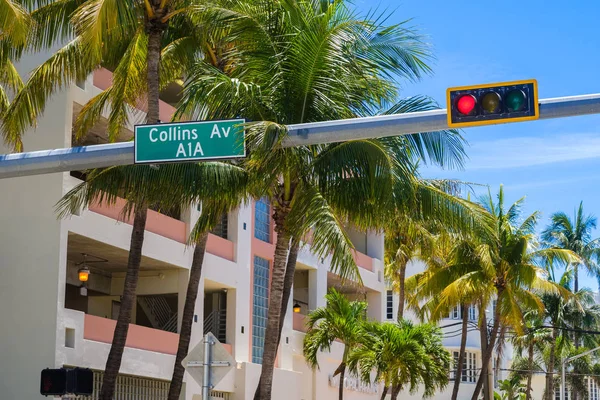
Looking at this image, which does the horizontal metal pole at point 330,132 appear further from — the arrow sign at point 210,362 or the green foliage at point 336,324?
the green foliage at point 336,324

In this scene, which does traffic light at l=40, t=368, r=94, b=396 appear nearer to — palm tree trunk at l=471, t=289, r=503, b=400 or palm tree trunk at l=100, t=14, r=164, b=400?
palm tree trunk at l=100, t=14, r=164, b=400

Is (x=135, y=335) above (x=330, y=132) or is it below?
below

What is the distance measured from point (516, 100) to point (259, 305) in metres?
23.3

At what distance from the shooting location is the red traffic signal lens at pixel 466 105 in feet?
38.8

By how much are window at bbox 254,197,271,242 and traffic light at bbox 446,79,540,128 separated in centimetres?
2270

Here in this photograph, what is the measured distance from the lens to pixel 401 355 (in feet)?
101

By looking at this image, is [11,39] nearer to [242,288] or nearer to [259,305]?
[242,288]

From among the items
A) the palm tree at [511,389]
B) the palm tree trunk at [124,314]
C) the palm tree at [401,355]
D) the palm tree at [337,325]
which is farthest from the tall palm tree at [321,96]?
the palm tree at [511,389]

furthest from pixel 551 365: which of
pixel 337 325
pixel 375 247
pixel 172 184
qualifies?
pixel 172 184

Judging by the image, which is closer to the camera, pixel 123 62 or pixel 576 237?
pixel 123 62

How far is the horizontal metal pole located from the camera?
1162 centimetres

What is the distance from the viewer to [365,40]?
19250mm

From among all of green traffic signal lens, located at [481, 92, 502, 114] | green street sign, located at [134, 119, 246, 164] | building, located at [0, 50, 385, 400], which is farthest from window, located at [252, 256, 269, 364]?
green traffic signal lens, located at [481, 92, 502, 114]

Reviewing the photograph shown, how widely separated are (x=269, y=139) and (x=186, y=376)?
564 inches
